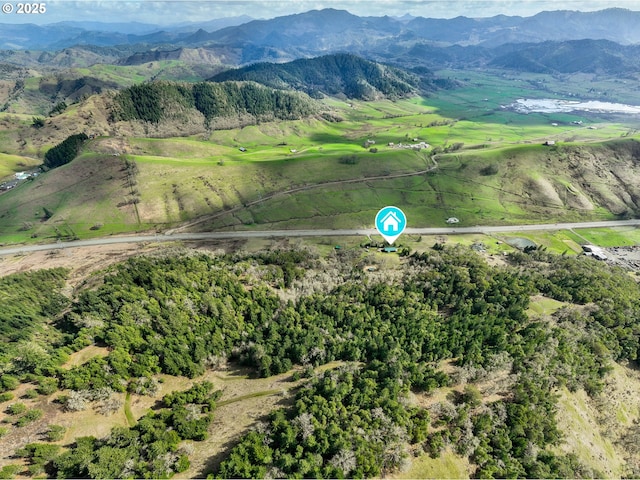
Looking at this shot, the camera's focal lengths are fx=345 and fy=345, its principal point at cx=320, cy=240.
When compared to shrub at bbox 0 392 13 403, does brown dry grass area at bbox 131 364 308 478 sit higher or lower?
lower

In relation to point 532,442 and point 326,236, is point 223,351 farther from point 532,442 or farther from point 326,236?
point 326,236

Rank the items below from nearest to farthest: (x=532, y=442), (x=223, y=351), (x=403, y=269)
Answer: (x=532, y=442)
(x=223, y=351)
(x=403, y=269)

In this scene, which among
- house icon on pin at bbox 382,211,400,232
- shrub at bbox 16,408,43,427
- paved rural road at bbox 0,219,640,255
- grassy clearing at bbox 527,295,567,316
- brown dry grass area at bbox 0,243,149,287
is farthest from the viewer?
paved rural road at bbox 0,219,640,255

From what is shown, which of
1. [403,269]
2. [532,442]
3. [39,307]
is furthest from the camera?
[403,269]

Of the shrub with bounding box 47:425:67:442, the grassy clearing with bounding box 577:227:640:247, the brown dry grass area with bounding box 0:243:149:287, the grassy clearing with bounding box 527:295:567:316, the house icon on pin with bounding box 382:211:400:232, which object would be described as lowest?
the grassy clearing with bounding box 577:227:640:247

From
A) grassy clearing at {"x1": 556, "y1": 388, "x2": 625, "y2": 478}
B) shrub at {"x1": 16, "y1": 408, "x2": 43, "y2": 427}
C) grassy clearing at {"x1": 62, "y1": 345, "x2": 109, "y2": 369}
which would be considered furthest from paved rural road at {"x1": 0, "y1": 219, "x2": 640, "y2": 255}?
shrub at {"x1": 16, "y1": 408, "x2": 43, "y2": 427}

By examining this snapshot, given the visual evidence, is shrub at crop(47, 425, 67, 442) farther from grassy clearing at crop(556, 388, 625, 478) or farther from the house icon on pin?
the house icon on pin

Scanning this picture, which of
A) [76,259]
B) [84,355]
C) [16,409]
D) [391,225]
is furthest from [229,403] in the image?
[76,259]

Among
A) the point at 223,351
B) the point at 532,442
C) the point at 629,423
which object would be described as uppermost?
the point at 223,351

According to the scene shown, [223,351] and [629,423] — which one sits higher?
[223,351]

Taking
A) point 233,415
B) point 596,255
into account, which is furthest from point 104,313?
point 596,255
